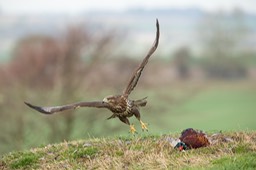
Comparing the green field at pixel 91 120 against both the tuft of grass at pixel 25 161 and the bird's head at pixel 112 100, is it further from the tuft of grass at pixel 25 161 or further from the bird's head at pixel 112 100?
the bird's head at pixel 112 100

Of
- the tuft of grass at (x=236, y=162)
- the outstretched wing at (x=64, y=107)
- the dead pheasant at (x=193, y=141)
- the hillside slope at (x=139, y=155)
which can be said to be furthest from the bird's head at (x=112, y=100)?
the tuft of grass at (x=236, y=162)

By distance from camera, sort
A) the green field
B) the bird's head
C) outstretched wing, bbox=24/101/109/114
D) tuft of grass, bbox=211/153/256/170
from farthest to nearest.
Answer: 1. the green field
2. the bird's head
3. outstretched wing, bbox=24/101/109/114
4. tuft of grass, bbox=211/153/256/170

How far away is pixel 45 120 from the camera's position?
29359 mm

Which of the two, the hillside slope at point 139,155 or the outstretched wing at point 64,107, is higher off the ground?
the outstretched wing at point 64,107

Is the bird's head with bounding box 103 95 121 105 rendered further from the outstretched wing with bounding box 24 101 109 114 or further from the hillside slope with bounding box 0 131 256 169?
the hillside slope with bounding box 0 131 256 169

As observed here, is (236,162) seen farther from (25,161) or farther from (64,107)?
(25,161)

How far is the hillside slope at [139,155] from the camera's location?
31.3ft

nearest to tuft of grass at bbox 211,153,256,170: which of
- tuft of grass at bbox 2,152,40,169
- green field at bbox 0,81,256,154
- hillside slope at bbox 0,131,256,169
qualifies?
hillside slope at bbox 0,131,256,169

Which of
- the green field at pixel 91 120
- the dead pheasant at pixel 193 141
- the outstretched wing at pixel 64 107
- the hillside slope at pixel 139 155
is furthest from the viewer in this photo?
the green field at pixel 91 120

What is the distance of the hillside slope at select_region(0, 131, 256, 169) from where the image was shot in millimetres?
9531

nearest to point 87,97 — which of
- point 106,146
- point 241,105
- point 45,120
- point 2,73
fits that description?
point 45,120

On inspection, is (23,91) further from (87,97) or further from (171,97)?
(171,97)

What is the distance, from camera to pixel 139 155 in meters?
10.4

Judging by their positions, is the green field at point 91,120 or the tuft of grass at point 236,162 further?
the green field at point 91,120
